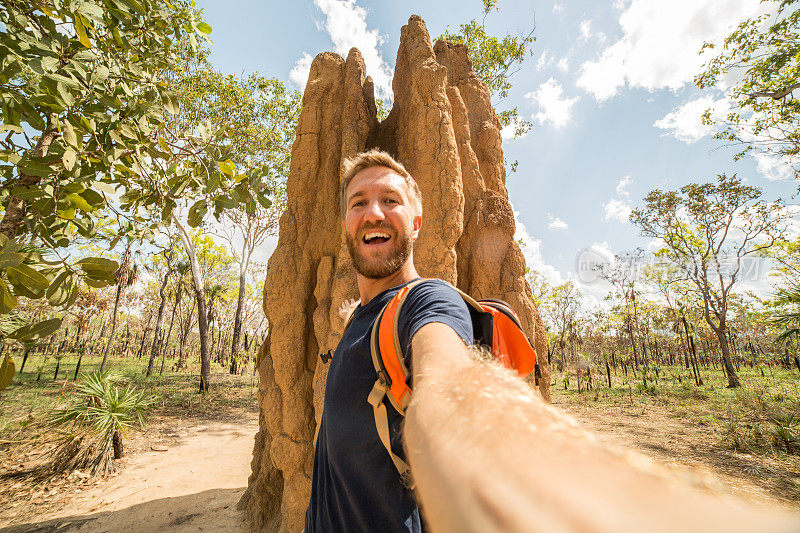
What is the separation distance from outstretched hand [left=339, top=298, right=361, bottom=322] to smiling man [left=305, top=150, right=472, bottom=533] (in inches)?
20.5

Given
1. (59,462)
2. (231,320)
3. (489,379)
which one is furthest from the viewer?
(231,320)

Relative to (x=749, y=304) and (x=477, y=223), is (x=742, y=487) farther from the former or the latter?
(x=749, y=304)

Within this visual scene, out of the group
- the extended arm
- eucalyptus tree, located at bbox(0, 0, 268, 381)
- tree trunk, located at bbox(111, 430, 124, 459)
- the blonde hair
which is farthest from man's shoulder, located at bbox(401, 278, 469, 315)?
tree trunk, located at bbox(111, 430, 124, 459)

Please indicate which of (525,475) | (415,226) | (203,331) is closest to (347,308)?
(415,226)

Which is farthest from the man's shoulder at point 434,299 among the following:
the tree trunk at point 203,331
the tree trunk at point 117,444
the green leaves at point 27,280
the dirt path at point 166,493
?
the tree trunk at point 203,331

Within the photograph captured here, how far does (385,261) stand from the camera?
70.2 inches

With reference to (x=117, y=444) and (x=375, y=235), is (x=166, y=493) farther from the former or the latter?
(x=375, y=235)

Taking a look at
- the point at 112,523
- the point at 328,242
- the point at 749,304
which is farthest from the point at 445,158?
the point at 749,304

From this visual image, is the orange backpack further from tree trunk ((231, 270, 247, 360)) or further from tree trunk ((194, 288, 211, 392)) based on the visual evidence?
tree trunk ((231, 270, 247, 360))

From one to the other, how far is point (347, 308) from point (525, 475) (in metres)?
2.75

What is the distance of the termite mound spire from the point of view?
13.0ft

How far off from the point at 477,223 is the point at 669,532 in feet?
14.0

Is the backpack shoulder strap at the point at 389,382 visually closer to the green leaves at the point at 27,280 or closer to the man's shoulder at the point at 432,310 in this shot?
the man's shoulder at the point at 432,310

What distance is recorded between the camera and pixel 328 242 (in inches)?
181
